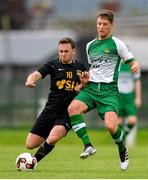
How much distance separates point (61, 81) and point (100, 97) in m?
0.76

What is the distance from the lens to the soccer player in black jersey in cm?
1500

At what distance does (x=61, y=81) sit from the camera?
49.6ft

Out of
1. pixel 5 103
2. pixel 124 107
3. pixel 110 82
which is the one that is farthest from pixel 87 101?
pixel 5 103

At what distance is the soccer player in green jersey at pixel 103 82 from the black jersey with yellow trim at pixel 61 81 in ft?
0.94

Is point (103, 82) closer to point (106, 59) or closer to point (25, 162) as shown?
point (106, 59)

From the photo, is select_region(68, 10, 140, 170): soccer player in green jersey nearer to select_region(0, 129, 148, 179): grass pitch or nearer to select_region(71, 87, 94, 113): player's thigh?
select_region(71, 87, 94, 113): player's thigh

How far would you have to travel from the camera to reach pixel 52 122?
15297 millimetres

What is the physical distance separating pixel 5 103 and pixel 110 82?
15.3 m

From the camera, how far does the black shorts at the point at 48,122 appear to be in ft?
49.5

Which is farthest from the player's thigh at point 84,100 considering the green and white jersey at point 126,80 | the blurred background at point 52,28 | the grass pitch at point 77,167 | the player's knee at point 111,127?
the blurred background at point 52,28

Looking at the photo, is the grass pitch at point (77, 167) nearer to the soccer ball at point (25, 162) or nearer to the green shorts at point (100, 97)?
the soccer ball at point (25, 162)

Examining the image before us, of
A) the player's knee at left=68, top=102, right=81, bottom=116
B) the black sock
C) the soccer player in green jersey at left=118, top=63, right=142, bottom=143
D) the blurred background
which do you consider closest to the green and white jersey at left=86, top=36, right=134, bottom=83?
the player's knee at left=68, top=102, right=81, bottom=116

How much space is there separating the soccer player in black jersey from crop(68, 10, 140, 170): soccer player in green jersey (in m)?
0.30

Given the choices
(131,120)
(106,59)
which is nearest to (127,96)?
(131,120)
